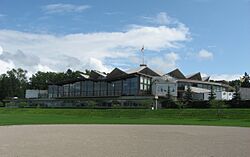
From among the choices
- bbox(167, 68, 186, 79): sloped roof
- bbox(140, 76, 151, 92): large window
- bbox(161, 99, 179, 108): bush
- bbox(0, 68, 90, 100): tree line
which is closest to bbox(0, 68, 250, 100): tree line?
bbox(0, 68, 90, 100): tree line

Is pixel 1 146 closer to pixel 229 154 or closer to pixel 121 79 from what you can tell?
pixel 229 154

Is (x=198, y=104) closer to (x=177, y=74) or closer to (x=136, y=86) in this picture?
(x=136, y=86)

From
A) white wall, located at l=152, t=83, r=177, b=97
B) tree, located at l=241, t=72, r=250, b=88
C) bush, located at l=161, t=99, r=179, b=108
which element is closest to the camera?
bush, located at l=161, t=99, r=179, b=108

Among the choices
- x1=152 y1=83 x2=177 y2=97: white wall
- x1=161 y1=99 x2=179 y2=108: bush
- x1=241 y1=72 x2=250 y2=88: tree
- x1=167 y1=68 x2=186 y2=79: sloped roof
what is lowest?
x1=161 y1=99 x2=179 y2=108: bush

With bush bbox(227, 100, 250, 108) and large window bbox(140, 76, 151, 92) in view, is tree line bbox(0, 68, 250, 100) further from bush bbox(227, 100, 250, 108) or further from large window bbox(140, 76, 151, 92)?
bush bbox(227, 100, 250, 108)

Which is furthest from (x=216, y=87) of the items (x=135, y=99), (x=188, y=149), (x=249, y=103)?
(x=188, y=149)

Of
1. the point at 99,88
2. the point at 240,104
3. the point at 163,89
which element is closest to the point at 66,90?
the point at 99,88

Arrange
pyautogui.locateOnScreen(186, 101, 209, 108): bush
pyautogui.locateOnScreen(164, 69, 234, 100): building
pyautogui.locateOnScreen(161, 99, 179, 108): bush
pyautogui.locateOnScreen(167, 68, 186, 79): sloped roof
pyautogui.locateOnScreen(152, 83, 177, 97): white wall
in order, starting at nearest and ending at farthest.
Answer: pyautogui.locateOnScreen(186, 101, 209, 108): bush, pyautogui.locateOnScreen(161, 99, 179, 108): bush, pyautogui.locateOnScreen(152, 83, 177, 97): white wall, pyautogui.locateOnScreen(164, 69, 234, 100): building, pyautogui.locateOnScreen(167, 68, 186, 79): sloped roof

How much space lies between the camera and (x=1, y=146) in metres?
19.7

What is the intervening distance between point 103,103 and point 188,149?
91168 millimetres

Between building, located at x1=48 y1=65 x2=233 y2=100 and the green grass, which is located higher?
building, located at x1=48 y1=65 x2=233 y2=100

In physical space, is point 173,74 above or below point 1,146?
above

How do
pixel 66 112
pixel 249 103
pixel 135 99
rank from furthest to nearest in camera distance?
pixel 135 99 → pixel 66 112 → pixel 249 103

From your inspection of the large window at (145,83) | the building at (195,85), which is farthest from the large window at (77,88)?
the building at (195,85)
